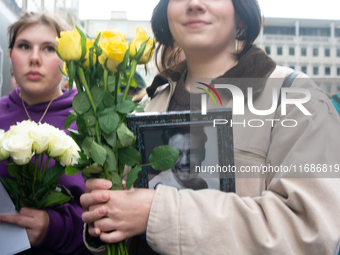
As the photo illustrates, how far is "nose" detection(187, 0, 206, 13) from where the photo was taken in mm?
→ 885

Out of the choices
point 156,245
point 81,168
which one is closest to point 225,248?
point 156,245

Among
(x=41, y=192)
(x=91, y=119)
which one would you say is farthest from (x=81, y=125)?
(x=41, y=192)

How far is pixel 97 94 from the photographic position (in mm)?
723

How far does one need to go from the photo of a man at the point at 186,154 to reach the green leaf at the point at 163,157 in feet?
0.23

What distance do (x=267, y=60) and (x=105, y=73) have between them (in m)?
0.49

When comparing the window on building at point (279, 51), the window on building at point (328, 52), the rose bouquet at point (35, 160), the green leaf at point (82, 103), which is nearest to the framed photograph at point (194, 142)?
the green leaf at point (82, 103)

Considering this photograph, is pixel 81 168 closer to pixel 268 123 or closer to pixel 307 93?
pixel 268 123

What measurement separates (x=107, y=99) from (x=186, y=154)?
0.25 meters

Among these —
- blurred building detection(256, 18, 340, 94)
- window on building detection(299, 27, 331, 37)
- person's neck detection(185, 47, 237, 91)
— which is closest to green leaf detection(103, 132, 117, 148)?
person's neck detection(185, 47, 237, 91)

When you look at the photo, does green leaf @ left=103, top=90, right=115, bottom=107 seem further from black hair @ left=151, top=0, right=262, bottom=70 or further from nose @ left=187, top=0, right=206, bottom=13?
black hair @ left=151, top=0, right=262, bottom=70

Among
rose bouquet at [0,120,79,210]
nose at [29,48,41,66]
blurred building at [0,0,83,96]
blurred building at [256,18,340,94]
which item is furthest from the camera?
blurred building at [256,18,340,94]

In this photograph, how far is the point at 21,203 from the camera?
3.20ft

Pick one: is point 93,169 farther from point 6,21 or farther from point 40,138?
point 6,21

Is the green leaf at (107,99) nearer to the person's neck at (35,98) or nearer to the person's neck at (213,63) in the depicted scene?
the person's neck at (213,63)
